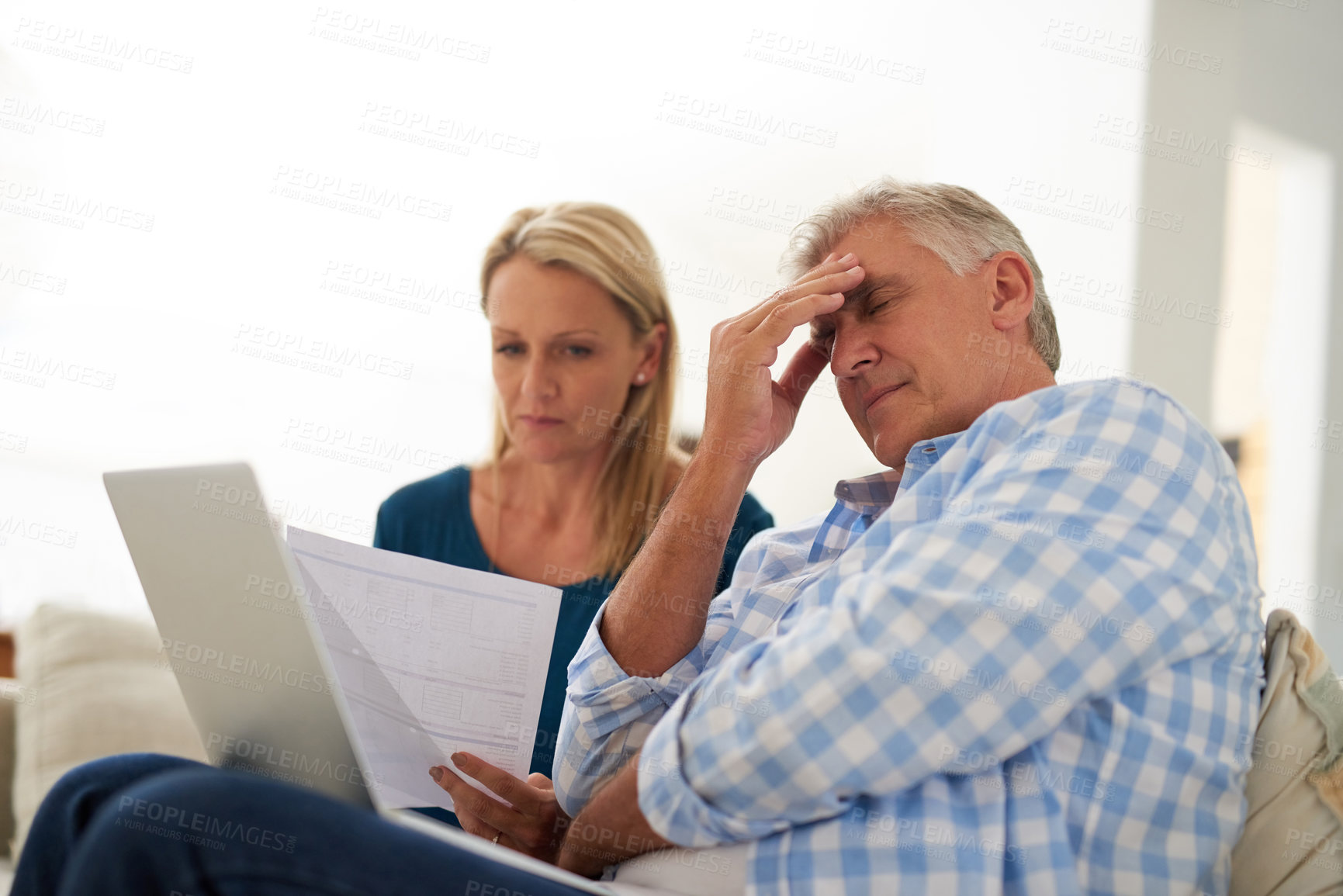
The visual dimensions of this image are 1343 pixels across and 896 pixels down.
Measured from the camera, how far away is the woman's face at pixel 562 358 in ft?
6.40

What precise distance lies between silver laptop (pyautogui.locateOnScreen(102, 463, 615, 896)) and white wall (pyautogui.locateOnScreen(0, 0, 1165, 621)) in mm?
1380

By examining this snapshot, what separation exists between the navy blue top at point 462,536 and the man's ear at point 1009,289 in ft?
2.36

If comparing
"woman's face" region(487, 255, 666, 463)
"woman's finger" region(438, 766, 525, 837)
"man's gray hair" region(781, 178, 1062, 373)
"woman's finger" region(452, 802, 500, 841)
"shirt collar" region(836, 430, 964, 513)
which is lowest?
"woman's finger" region(452, 802, 500, 841)

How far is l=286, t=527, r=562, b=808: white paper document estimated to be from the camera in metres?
1.22

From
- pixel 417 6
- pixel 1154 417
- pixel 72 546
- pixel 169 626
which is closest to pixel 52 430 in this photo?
pixel 72 546

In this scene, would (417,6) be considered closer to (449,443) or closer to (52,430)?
(449,443)

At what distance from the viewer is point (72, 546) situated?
89.7 inches

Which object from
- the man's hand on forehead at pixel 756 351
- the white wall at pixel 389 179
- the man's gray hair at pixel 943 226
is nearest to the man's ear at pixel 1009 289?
the man's gray hair at pixel 943 226

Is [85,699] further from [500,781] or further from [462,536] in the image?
[500,781]

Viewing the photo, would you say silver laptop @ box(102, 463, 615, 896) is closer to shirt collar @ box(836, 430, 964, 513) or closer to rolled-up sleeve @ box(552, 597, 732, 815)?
rolled-up sleeve @ box(552, 597, 732, 815)

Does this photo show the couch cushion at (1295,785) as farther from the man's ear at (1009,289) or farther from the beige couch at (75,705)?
the beige couch at (75,705)

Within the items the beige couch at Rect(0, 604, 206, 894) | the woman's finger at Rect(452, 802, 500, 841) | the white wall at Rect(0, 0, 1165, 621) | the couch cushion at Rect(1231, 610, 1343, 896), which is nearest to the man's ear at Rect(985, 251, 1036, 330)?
the couch cushion at Rect(1231, 610, 1343, 896)

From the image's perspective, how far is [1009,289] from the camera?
48.0 inches

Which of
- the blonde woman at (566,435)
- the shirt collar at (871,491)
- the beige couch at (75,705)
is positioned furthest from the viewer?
the blonde woman at (566,435)
